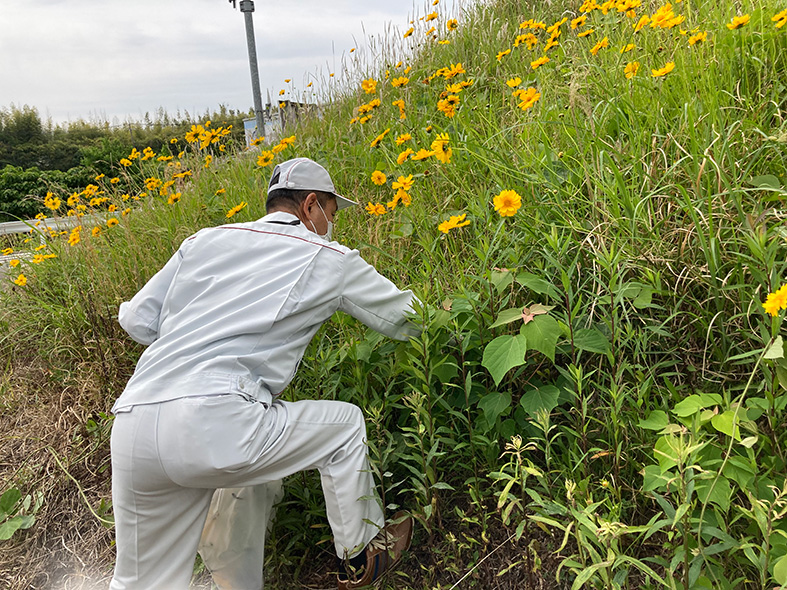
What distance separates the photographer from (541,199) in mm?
2336

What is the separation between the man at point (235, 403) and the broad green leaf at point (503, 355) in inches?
14.8

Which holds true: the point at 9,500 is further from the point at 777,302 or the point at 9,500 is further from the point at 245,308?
the point at 777,302

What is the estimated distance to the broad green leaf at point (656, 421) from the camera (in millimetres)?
1499

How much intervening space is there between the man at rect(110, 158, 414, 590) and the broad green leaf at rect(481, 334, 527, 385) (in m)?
0.38

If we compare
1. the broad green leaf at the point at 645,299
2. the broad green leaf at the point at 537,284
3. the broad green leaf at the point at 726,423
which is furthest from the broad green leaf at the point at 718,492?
the broad green leaf at the point at 537,284

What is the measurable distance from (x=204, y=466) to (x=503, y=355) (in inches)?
36.7

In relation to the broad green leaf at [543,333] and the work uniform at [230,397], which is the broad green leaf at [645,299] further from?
the work uniform at [230,397]

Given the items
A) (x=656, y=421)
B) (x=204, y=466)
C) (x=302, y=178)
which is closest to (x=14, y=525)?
(x=204, y=466)

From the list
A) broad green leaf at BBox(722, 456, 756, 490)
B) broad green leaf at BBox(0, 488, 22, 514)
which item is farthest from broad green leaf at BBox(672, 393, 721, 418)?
broad green leaf at BBox(0, 488, 22, 514)

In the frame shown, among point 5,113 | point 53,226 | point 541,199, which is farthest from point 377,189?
point 5,113

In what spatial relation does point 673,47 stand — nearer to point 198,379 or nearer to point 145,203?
point 198,379

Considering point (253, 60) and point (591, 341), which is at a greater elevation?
point (253, 60)

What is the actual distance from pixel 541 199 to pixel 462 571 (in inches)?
57.0

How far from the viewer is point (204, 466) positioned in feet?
5.35
